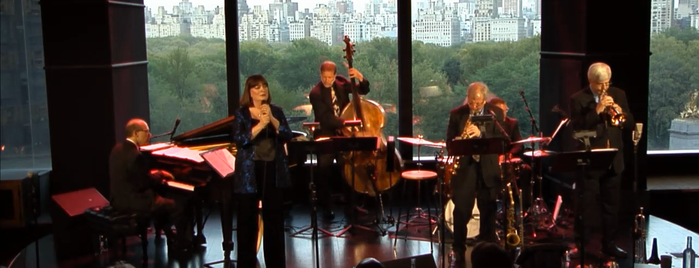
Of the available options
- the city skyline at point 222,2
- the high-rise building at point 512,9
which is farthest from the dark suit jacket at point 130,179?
the high-rise building at point 512,9

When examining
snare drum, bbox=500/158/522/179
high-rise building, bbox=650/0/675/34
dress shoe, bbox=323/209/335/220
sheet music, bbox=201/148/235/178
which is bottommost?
dress shoe, bbox=323/209/335/220

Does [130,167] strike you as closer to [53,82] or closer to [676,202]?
[53,82]

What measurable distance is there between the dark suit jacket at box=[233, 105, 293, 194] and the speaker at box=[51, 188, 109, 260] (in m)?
1.83

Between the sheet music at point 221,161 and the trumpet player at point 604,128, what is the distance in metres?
3.08

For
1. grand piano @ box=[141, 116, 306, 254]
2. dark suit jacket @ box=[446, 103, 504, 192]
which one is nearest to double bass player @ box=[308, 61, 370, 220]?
grand piano @ box=[141, 116, 306, 254]

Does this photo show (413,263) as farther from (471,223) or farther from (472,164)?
(471,223)

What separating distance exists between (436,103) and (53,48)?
4501mm

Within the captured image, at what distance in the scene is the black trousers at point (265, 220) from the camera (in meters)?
7.27

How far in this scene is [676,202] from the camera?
391 inches

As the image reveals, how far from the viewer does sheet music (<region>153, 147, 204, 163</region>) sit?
7.95 metres

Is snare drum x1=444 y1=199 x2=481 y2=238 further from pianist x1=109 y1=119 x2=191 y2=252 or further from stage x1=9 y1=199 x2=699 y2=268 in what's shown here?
pianist x1=109 y1=119 x2=191 y2=252

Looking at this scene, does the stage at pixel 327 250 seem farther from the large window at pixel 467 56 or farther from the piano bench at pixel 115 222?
the large window at pixel 467 56

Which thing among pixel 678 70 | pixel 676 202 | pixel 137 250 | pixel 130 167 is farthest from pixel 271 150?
pixel 678 70

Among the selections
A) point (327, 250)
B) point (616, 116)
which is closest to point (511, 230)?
point (616, 116)
